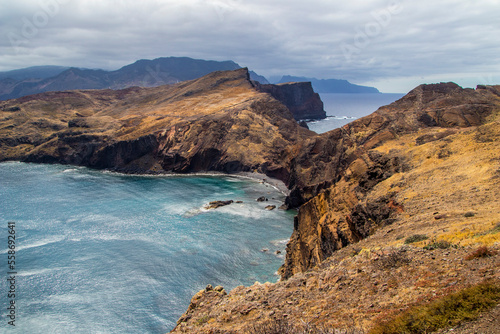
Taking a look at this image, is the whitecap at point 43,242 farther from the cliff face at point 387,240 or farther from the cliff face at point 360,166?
the cliff face at point 387,240

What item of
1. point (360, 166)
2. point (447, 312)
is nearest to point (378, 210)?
point (360, 166)

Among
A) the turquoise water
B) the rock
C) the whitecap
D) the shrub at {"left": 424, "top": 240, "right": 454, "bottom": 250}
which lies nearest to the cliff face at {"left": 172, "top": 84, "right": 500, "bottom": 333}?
the shrub at {"left": 424, "top": 240, "right": 454, "bottom": 250}

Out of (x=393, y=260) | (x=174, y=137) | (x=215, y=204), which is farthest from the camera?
(x=174, y=137)

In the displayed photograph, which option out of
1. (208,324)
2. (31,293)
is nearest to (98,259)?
(31,293)

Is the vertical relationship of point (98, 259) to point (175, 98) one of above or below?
below

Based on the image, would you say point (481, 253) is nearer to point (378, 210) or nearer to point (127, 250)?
Result: point (378, 210)

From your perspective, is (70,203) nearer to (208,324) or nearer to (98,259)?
(98,259)

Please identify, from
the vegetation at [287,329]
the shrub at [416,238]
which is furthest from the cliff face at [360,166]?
the vegetation at [287,329]
